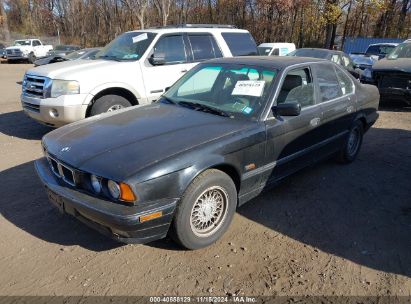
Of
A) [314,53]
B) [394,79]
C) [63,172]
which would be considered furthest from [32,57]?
[63,172]

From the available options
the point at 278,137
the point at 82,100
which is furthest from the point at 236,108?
the point at 82,100

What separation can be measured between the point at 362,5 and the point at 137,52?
2658 cm

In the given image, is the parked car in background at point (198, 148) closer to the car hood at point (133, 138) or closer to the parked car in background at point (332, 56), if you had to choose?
the car hood at point (133, 138)

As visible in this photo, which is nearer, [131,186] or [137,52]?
[131,186]

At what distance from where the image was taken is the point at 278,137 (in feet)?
12.4

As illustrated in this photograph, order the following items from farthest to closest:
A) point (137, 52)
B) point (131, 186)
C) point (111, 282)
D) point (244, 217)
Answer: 1. point (137, 52)
2. point (244, 217)
3. point (111, 282)
4. point (131, 186)

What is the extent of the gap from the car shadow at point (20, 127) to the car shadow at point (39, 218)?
232cm

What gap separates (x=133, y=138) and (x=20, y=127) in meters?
5.30

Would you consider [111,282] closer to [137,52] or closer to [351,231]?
[351,231]

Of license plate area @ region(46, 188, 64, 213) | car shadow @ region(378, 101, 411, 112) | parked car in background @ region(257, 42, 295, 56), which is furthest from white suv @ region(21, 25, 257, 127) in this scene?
parked car in background @ region(257, 42, 295, 56)

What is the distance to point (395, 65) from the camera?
31.2ft

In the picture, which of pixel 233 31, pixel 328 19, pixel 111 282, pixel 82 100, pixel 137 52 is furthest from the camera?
pixel 328 19

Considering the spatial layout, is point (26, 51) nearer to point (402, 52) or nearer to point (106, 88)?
point (106, 88)

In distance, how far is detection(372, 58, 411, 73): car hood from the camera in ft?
30.0
